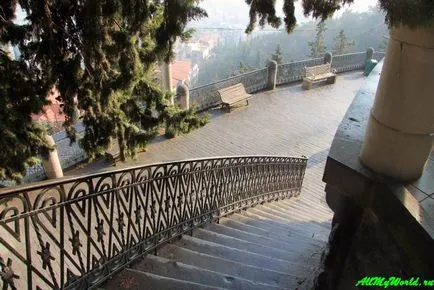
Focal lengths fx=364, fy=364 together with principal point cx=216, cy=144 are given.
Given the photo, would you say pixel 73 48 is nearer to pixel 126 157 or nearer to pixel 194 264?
pixel 194 264

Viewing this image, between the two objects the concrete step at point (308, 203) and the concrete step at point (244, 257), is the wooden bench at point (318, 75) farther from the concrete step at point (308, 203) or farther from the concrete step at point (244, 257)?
the concrete step at point (244, 257)

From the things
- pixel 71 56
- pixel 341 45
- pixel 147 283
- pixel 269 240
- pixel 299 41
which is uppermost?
pixel 299 41

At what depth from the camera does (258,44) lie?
76375mm

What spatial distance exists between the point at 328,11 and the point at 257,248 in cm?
277

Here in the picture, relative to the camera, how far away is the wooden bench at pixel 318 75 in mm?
15969

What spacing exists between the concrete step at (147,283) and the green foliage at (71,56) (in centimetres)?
255

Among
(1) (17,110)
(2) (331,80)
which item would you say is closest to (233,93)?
(2) (331,80)

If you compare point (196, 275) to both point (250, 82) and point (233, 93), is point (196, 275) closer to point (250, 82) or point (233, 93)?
point (233, 93)

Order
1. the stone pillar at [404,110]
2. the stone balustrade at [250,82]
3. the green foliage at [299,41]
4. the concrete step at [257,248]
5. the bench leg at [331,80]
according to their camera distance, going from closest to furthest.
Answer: the stone pillar at [404,110], the concrete step at [257,248], the stone balustrade at [250,82], the bench leg at [331,80], the green foliage at [299,41]

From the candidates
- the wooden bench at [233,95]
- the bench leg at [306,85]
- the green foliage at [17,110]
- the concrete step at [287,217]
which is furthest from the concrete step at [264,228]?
the bench leg at [306,85]

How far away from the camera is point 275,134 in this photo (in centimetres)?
1248

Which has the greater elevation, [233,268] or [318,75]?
[318,75]

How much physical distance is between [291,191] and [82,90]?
17.8ft

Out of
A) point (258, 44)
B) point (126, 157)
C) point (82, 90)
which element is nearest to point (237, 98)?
point (126, 157)
